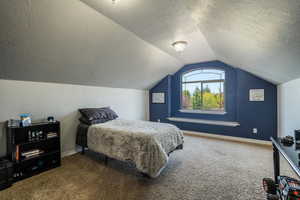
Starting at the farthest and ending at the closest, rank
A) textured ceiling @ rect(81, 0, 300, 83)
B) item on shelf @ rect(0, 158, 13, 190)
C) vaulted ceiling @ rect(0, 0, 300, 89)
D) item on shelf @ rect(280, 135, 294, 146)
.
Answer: item on shelf @ rect(0, 158, 13, 190), item on shelf @ rect(280, 135, 294, 146), vaulted ceiling @ rect(0, 0, 300, 89), textured ceiling @ rect(81, 0, 300, 83)

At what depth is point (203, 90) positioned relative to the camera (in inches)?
193

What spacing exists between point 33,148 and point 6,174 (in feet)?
1.69

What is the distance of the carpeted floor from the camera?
173cm

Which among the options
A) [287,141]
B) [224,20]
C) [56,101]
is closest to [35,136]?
[56,101]

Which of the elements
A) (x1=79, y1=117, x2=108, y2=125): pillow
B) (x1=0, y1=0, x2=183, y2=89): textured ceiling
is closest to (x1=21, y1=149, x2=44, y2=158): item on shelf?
(x1=79, y1=117, x2=108, y2=125): pillow

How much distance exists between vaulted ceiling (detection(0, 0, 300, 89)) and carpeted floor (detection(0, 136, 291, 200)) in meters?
1.82

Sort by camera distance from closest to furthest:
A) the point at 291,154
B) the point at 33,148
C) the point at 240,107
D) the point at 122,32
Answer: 1. the point at 291,154
2. the point at 33,148
3. the point at 122,32
4. the point at 240,107

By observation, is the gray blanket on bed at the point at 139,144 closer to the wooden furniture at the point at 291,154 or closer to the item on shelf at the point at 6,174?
the item on shelf at the point at 6,174

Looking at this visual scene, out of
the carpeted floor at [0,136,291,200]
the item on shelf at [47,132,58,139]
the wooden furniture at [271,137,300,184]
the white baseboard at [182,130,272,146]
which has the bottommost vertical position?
the carpeted floor at [0,136,291,200]

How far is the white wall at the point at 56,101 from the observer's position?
7.52 feet

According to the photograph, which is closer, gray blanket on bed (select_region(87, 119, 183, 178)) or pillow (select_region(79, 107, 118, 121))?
gray blanket on bed (select_region(87, 119, 183, 178))

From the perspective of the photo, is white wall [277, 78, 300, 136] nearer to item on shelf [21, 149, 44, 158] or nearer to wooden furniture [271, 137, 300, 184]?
wooden furniture [271, 137, 300, 184]

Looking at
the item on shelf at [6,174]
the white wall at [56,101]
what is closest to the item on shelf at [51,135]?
the white wall at [56,101]

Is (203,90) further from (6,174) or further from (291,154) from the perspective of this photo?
(6,174)
